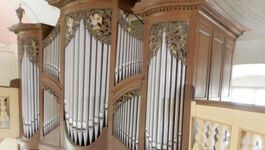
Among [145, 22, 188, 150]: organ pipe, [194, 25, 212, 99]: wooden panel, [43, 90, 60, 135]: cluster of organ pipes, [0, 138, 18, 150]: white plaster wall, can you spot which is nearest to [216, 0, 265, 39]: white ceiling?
[194, 25, 212, 99]: wooden panel

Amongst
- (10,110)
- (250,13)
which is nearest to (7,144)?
(10,110)

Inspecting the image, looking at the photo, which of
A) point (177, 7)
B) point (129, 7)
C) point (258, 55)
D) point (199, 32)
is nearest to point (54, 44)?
point (129, 7)

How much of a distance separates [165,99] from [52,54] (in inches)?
66.8

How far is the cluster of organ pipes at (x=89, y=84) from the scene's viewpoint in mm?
2182

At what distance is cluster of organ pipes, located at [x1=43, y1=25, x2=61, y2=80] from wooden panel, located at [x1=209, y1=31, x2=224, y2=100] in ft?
6.26

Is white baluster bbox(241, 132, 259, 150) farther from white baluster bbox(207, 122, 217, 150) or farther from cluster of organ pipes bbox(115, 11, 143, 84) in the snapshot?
cluster of organ pipes bbox(115, 11, 143, 84)

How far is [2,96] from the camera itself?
308 cm

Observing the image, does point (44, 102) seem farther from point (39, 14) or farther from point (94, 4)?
point (39, 14)

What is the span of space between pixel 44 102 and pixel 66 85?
0.64m

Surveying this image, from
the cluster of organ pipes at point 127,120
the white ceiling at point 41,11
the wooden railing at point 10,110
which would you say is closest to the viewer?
the cluster of organ pipes at point 127,120

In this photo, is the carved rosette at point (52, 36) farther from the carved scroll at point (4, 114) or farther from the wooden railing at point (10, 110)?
the carved scroll at point (4, 114)

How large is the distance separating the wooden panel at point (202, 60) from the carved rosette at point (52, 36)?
5.84 feet

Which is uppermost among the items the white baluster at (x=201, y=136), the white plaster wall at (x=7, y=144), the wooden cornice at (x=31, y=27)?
the wooden cornice at (x=31, y=27)

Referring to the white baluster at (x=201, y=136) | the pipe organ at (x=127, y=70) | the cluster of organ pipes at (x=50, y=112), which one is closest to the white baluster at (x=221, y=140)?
the white baluster at (x=201, y=136)
